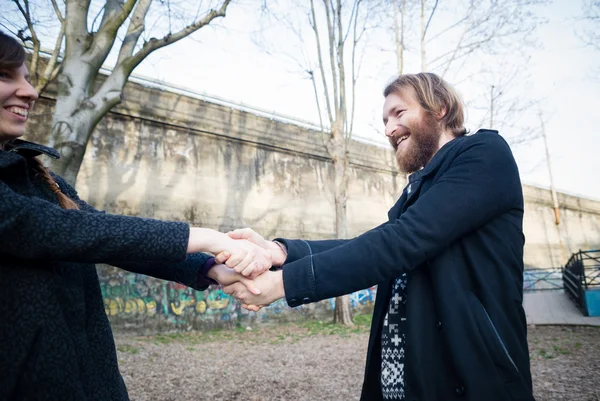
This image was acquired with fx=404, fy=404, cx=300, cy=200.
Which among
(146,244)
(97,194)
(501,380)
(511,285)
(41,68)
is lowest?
(501,380)

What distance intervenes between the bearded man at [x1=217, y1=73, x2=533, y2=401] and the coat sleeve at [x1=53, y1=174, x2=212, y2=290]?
0.68 meters

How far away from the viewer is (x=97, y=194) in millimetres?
9859

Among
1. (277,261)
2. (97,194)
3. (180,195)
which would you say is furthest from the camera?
(180,195)

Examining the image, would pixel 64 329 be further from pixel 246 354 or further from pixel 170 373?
pixel 246 354

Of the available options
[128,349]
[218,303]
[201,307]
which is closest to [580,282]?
[218,303]

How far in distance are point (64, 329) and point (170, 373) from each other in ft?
17.9

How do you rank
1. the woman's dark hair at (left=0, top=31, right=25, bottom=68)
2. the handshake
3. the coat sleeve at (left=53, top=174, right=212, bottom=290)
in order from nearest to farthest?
1. the woman's dark hair at (left=0, top=31, right=25, bottom=68)
2. the coat sleeve at (left=53, top=174, right=212, bottom=290)
3. the handshake

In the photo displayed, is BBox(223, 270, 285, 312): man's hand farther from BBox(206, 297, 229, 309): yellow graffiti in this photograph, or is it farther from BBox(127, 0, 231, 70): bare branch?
BBox(206, 297, 229, 309): yellow graffiti

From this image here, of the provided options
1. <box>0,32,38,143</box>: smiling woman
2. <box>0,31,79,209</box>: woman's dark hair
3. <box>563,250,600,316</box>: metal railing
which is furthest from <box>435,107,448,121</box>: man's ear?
<box>563,250,600,316</box>: metal railing

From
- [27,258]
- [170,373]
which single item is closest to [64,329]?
[27,258]

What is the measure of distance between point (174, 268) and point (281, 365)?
17.7 ft

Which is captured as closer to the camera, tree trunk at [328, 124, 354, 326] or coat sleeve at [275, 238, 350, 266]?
coat sleeve at [275, 238, 350, 266]

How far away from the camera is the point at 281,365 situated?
6922mm

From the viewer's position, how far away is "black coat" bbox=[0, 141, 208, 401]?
123 cm
